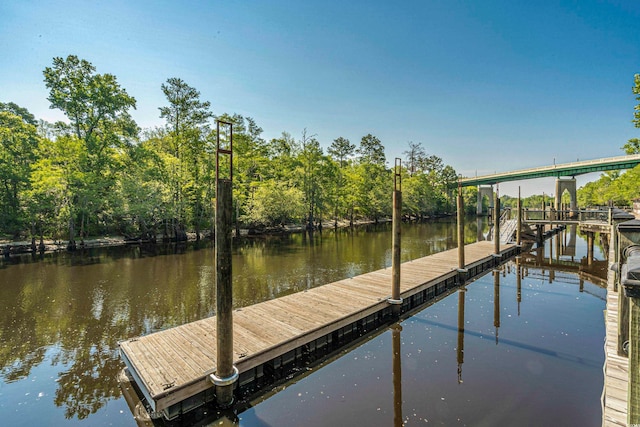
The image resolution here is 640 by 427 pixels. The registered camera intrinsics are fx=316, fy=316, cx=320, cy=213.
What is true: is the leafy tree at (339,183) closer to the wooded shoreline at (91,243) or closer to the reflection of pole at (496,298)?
the wooded shoreline at (91,243)

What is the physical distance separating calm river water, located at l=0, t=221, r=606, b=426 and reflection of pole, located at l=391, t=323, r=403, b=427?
1.2 inches

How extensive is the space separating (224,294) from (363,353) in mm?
4438

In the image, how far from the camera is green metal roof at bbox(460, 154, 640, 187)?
47.8 metres

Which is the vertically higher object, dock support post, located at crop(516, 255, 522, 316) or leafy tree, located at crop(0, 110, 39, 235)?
leafy tree, located at crop(0, 110, 39, 235)

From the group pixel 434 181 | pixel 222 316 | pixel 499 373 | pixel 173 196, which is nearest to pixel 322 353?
pixel 222 316

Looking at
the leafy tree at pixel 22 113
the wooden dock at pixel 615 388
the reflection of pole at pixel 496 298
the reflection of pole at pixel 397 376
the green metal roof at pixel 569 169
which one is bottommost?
the reflection of pole at pixel 397 376

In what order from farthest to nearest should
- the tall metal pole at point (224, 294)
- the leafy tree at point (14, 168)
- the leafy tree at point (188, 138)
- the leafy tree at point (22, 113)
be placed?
the leafy tree at point (22, 113) < the leafy tree at point (188, 138) < the leafy tree at point (14, 168) < the tall metal pole at point (224, 294)

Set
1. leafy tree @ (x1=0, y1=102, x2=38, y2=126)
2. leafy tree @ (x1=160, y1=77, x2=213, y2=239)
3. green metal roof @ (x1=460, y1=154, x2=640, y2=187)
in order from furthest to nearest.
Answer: green metal roof @ (x1=460, y1=154, x2=640, y2=187) < leafy tree @ (x1=0, y1=102, x2=38, y2=126) < leafy tree @ (x1=160, y1=77, x2=213, y2=239)

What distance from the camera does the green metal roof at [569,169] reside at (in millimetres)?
47812

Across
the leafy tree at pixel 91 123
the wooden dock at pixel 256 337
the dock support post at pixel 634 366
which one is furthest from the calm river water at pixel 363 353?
the leafy tree at pixel 91 123

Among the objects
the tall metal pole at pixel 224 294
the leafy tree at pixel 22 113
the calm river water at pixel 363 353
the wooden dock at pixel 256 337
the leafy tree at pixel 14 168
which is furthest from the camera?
the leafy tree at pixel 22 113

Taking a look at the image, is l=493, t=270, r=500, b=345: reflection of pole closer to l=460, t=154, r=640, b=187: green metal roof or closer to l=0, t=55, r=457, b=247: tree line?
l=460, t=154, r=640, b=187: green metal roof

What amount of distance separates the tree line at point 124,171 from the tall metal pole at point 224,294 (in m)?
25.7

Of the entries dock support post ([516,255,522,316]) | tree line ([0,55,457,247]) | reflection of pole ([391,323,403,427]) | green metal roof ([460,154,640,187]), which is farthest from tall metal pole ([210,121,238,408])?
green metal roof ([460,154,640,187])
